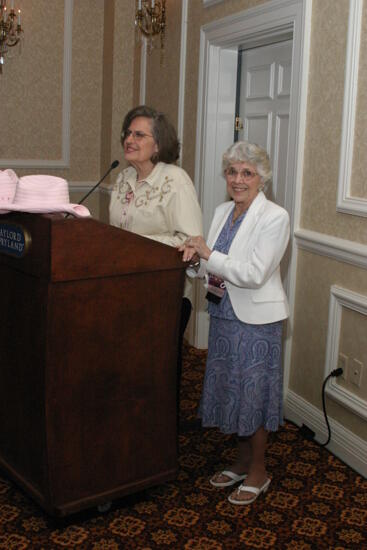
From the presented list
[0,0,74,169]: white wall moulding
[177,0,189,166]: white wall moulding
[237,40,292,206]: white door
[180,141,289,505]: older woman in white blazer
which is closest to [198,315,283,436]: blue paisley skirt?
[180,141,289,505]: older woman in white blazer

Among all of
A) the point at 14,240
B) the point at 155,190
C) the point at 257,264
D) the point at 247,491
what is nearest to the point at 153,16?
the point at 155,190

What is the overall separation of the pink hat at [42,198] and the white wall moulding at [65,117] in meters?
3.88

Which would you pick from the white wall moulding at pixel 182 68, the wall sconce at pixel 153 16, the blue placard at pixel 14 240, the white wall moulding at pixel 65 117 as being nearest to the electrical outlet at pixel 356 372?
the blue placard at pixel 14 240

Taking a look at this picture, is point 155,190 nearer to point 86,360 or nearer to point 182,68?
point 86,360

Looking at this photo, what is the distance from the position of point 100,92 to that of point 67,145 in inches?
22.0

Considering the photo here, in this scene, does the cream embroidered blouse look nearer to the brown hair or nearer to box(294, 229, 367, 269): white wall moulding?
the brown hair

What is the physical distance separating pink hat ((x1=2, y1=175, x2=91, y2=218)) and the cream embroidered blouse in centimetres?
59

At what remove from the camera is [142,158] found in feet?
10.5

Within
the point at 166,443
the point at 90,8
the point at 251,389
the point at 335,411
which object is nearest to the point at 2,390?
the point at 166,443

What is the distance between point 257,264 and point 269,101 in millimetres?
2034

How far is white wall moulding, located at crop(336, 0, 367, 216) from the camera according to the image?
3242 mm

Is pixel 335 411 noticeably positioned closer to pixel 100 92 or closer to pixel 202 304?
pixel 202 304

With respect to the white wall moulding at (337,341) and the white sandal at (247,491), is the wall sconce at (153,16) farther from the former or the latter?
the white sandal at (247,491)

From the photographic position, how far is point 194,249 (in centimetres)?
278
